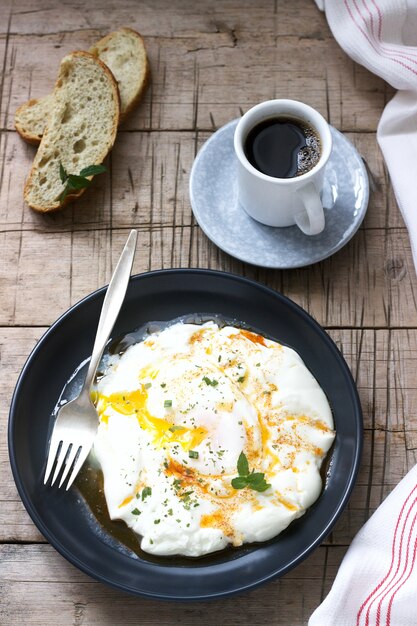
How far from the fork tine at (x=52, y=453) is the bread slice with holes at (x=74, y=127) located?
67 centimetres

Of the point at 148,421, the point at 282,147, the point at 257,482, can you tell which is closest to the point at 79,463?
the point at 148,421

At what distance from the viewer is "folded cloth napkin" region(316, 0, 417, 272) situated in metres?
2.25

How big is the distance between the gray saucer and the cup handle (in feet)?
0.27

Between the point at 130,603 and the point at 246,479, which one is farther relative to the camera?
the point at 130,603

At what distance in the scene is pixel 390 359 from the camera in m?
2.21

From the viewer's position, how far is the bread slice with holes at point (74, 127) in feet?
7.52

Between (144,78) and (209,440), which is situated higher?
(144,78)

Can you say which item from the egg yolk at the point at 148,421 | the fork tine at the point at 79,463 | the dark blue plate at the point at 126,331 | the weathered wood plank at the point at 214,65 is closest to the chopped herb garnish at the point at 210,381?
the egg yolk at the point at 148,421

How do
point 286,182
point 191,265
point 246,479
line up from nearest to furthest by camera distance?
point 246,479
point 286,182
point 191,265

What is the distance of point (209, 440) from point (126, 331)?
40 centimetres

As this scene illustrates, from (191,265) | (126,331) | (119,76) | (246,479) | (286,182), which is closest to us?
(246,479)

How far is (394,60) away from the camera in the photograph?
228 cm

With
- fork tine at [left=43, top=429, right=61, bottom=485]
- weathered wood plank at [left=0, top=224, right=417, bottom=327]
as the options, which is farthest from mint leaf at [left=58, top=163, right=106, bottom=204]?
fork tine at [left=43, top=429, right=61, bottom=485]

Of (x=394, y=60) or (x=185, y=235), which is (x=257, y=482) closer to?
(x=185, y=235)
